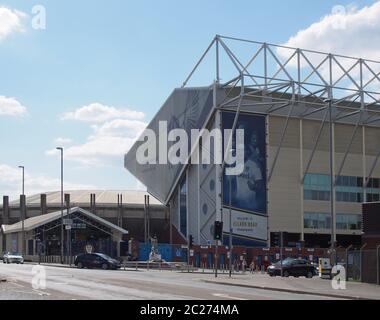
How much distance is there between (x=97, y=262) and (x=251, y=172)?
25.8 m

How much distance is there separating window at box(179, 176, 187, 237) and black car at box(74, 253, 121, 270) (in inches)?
1037

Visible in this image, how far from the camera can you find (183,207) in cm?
8338

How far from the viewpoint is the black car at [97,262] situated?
56531 millimetres

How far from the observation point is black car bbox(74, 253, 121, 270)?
5653 cm

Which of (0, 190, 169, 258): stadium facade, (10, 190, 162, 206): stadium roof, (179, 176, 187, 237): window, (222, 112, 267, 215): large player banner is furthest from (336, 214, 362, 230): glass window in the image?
(10, 190, 162, 206): stadium roof

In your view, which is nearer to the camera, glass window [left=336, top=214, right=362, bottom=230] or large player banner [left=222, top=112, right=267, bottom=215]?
large player banner [left=222, top=112, right=267, bottom=215]

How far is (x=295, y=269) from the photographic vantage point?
48.3 meters

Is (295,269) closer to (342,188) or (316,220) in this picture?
(316,220)

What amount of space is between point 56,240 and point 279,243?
52606mm

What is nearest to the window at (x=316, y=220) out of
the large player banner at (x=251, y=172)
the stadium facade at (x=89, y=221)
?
the large player banner at (x=251, y=172)

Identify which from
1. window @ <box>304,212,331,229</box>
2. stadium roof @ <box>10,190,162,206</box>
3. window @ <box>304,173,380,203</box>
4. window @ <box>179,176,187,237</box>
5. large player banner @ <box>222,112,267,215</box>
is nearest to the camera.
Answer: large player banner @ <box>222,112,267,215</box>

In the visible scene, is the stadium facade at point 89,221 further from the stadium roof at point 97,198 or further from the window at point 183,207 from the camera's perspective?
the window at point 183,207

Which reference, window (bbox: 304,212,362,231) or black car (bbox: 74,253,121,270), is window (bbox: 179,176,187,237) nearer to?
window (bbox: 304,212,362,231)

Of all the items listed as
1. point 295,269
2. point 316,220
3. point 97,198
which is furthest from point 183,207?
point 295,269
